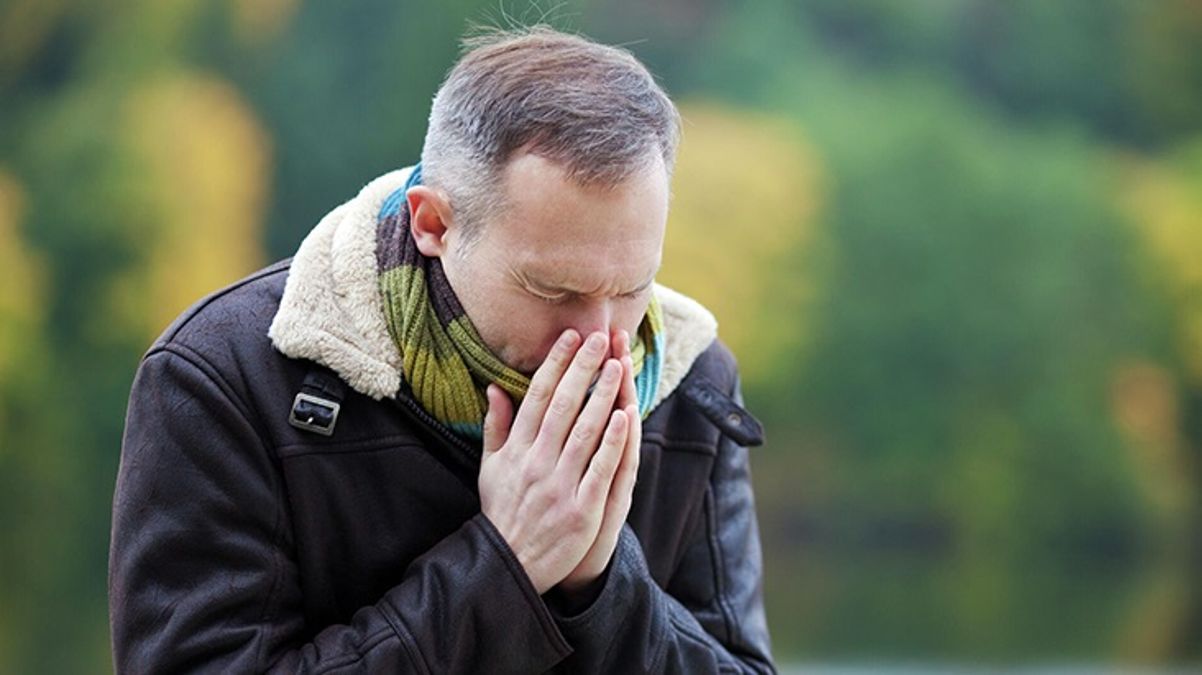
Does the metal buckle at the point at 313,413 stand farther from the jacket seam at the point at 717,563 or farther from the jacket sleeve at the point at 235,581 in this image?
the jacket seam at the point at 717,563

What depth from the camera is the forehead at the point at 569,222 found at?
1879 millimetres

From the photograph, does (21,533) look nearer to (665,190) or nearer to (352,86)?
(352,86)

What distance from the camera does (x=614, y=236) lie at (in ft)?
6.21

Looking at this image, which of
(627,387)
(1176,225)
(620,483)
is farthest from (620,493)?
(1176,225)

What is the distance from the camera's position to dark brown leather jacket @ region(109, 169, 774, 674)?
6.22 feet

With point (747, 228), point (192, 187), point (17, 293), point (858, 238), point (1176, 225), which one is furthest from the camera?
point (1176, 225)

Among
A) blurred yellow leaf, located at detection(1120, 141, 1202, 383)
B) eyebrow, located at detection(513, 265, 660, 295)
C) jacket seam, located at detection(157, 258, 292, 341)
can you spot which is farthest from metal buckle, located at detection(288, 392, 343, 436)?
blurred yellow leaf, located at detection(1120, 141, 1202, 383)

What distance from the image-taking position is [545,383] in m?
1.91

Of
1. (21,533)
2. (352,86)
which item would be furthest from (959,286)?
(21,533)

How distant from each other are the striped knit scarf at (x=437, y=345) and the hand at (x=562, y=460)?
0.06 metres

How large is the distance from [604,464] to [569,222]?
264 millimetres

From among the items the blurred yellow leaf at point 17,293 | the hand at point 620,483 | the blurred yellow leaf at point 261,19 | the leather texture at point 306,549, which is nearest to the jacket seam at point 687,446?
the leather texture at point 306,549

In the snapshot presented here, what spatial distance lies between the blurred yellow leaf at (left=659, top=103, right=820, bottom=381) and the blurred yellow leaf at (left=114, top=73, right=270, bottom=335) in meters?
1.84

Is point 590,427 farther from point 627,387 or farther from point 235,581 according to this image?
point 235,581
